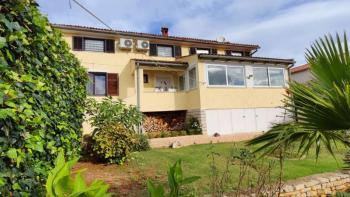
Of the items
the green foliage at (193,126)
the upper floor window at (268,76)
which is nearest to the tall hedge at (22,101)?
the green foliage at (193,126)

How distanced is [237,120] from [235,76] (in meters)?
3.35

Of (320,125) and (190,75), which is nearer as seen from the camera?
(320,125)

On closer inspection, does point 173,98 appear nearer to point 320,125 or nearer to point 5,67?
point 320,125

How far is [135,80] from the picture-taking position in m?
20.3

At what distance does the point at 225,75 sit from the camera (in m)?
21.0

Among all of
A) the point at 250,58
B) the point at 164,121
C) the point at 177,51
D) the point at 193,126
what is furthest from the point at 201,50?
the point at 193,126

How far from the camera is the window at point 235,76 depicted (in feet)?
69.5

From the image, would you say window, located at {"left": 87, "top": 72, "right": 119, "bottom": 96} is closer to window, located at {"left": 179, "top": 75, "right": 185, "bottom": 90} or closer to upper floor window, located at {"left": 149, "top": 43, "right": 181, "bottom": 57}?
upper floor window, located at {"left": 149, "top": 43, "right": 181, "bottom": 57}

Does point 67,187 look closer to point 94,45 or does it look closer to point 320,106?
point 320,106

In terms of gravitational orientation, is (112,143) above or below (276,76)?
below

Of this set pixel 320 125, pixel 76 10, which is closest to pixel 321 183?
pixel 320 125

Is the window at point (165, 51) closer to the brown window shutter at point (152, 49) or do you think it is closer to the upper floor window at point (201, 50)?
the brown window shutter at point (152, 49)

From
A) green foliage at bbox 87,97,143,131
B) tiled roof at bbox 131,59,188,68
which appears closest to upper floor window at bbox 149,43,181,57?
tiled roof at bbox 131,59,188,68

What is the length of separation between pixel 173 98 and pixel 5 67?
18.8 metres
